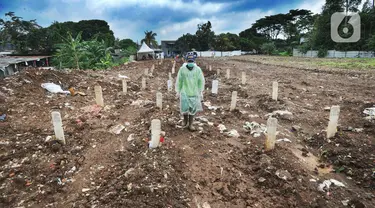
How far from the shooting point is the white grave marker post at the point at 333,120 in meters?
4.42

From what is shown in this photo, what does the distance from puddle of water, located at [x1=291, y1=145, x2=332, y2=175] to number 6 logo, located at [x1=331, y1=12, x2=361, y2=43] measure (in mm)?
38242

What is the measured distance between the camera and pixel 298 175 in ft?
11.2

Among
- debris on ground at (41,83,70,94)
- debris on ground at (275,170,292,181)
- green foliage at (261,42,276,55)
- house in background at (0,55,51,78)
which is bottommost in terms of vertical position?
debris on ground at (275,170,292,181)

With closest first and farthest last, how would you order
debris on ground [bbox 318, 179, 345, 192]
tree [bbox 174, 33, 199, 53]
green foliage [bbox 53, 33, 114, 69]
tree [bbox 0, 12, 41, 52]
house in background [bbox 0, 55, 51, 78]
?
debris on ground [bbox 318, 179, 345, 192] → green foliage [bbox 53, 33, 114, 69] → house in background [bbox 0, 55, 51, 78] → tree [bbox 0, 12, 41, 52] → tree [bbox 174, 33, 199, 53]

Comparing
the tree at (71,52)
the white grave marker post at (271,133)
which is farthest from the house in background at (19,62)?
the white grave marker post at (271,133)

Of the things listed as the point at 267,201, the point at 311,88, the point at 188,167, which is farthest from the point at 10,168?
the point at 311,88

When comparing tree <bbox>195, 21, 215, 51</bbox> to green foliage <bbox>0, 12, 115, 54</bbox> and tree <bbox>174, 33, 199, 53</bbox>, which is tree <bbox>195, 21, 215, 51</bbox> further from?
green foliage <bbox>0, 12, 115, 54</bbox>

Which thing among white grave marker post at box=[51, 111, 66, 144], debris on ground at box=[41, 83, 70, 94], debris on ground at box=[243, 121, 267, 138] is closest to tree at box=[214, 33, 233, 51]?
debris on ground at box=[41, 83, 70, 94]

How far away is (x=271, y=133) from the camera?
3.99 metres

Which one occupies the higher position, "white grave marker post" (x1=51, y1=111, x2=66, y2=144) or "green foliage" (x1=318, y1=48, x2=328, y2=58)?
"green foliage" (x1=318, y1=48, x2=328, y2=58)

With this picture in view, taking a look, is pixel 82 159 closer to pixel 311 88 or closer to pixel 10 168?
pixel 10 168

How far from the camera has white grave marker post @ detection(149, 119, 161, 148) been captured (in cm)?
385

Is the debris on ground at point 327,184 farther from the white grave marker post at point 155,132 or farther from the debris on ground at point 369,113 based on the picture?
the debris on ground at point 369,113

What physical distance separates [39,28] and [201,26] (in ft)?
112
